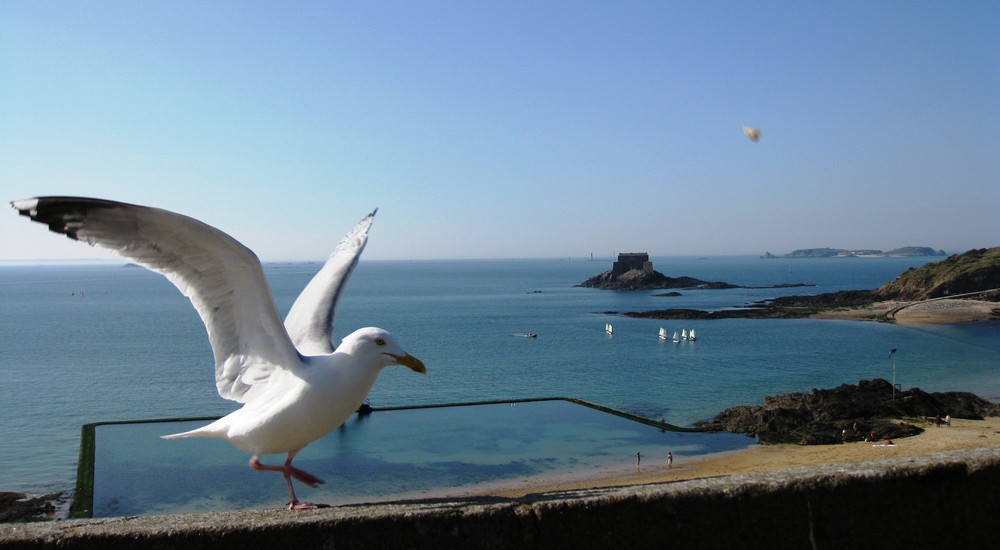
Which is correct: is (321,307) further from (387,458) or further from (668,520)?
(387,458)

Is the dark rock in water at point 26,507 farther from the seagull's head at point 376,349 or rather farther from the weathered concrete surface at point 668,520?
the weathered concrete surface at point 668,520

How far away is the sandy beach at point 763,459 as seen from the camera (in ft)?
68.9

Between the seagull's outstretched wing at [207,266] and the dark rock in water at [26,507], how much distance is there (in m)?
15.8

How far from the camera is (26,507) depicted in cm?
1852

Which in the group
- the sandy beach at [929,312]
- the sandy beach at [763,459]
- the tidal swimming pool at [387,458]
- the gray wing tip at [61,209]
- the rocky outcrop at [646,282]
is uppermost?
the gray wing tip at [61,209]

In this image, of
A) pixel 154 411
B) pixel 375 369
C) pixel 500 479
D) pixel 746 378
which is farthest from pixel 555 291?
pixel 375 369

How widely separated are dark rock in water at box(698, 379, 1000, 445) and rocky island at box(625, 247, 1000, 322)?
40221 millimetres

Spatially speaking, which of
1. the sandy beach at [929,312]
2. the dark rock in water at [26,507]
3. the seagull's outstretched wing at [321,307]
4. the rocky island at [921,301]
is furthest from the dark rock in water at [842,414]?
the rocky island at [921,301]

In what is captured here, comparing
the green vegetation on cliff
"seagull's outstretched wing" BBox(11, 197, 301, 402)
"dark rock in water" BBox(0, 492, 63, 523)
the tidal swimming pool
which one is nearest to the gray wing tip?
"seagull's outstretched wing" BBox(11, 197, 301, 402)

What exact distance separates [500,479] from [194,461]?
10139mm

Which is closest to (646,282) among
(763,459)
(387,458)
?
(763,459)

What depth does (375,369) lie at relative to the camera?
4.17 meters

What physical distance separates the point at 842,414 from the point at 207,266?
2843 centimetres

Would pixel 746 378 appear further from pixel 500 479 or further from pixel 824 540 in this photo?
pixel 824 540
